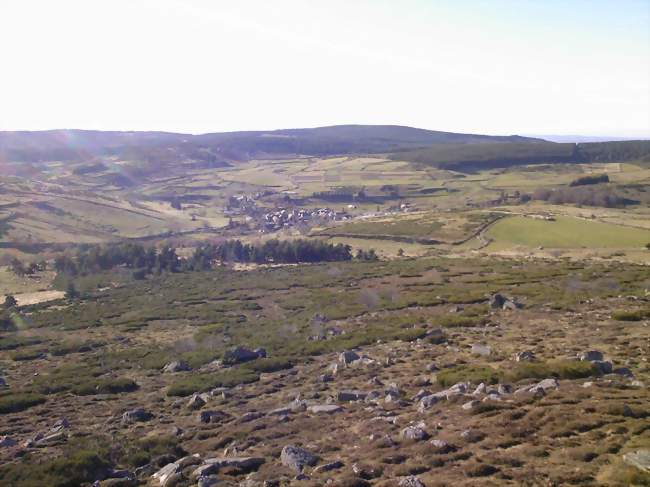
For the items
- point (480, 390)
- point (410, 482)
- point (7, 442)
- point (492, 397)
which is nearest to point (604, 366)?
point (480, 390)

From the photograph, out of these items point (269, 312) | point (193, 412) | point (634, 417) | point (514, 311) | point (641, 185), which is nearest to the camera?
point (634, 417)

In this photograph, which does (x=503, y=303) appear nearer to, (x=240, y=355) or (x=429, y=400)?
(x=240, y=355)

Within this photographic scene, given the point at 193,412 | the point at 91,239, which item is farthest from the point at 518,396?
the point at 91,239

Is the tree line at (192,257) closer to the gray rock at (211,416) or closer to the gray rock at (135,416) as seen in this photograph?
the gray rock at (135,416)

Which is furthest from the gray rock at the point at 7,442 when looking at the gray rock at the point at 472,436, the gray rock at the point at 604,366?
the gray rock at the point at 604,366

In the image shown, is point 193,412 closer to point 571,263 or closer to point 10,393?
point 10,393

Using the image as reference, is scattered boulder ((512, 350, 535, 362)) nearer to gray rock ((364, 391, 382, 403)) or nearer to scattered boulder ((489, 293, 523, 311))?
gray rock ((364, 391, 382, 403))
